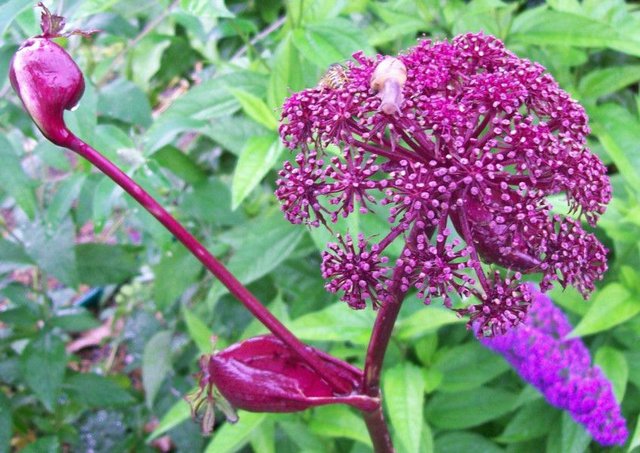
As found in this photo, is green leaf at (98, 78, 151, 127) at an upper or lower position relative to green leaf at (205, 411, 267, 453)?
upper

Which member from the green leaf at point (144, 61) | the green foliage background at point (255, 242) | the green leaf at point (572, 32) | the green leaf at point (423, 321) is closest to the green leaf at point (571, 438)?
the green foliage background at point (255, 242)

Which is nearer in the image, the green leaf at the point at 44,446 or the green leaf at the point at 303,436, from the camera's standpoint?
the green leaf at the point at 303,436

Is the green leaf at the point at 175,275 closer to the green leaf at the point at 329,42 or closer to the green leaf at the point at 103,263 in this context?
the green leaf at the point at 103,263

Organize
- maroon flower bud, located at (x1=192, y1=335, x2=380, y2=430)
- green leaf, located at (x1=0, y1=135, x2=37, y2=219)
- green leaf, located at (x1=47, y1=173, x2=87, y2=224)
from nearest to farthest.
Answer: maroon flower bud, located at (x1=192, y1=335, x2=380, y2=430), green leaf, located at (x1=0, y1=135, x2=37, y2=219), green leaf, located at (x1=47, y1=173, x2=87, y2=224)

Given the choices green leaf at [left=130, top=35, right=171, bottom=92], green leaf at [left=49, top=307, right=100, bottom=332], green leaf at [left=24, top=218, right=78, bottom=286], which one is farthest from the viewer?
green leaf at [left=130, top=35, right=171, bottom=92]

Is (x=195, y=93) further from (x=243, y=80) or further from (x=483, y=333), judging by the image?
(x=483, y=333)

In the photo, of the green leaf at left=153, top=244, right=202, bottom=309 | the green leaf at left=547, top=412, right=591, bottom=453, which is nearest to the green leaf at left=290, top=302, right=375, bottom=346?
the green leaf at left=547, top=412, right=591, bottom=453

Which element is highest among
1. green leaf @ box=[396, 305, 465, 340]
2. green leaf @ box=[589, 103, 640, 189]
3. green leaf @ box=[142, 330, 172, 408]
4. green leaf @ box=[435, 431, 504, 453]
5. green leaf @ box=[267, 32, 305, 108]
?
green leaf @ box=[267, 32, 305, 108]

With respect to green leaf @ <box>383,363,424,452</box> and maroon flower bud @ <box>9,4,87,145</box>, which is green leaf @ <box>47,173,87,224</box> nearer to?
green leaf @ <box>383,363,424,452</box>
